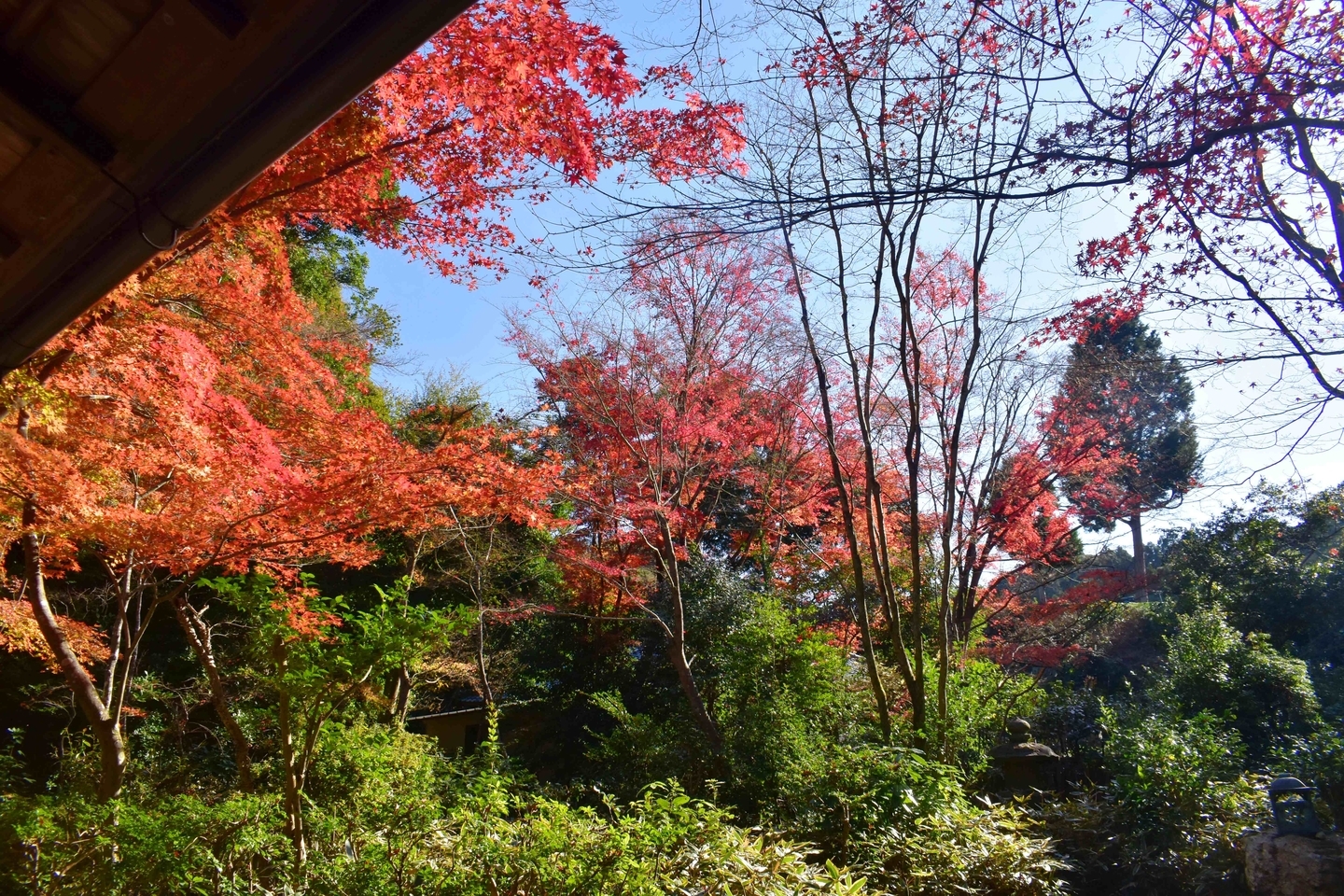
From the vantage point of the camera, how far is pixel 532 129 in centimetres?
365

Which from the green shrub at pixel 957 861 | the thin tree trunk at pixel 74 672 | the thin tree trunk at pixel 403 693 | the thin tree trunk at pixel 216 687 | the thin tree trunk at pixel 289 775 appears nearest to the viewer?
the green shrub at pixel 957 861

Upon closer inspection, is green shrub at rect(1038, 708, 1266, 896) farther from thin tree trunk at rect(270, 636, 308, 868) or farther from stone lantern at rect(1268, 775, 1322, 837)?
thin tree trunk at rect(270, 636, 308, 868)

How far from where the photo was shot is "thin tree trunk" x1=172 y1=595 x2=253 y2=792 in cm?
562

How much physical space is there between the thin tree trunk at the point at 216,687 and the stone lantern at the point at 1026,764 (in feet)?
20.7

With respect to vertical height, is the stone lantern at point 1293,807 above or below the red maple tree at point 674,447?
below

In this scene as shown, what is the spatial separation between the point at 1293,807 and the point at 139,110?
19.6 feet

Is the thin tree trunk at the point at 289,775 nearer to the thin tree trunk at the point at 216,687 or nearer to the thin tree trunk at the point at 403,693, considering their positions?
the thin tree trunk at the point at 216,687

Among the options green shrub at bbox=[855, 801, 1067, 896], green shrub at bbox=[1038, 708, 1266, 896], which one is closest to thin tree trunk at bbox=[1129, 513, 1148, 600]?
green shrub at bbox=[1038, 708, 1266, 896]

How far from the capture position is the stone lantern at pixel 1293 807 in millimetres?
3889

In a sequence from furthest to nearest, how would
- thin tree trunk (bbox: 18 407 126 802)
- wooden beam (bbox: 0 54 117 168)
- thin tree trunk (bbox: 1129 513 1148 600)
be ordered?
thin tree trunk (bbox: 1129 513 1148 600), thin tree trunk (bbox: 18 407 126 802), wooden beam (bbox: 0 54 117 168)

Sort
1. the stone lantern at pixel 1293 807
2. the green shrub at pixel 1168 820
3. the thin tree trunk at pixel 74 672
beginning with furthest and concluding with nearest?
1. the thin tree trunk at pixel 74 672
2. the green shrub at pixel 1168 820
3. the stone lantern at pixel 1293 807

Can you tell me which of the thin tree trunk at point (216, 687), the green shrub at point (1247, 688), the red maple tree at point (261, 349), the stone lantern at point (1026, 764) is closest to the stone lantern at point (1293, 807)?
the green shrub at point (1247, 688)

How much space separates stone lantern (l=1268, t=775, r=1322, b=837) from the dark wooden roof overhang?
205 inches

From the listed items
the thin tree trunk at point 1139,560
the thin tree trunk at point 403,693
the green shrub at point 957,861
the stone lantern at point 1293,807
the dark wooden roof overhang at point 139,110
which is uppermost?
the thin tree trunk at point 1139,560
